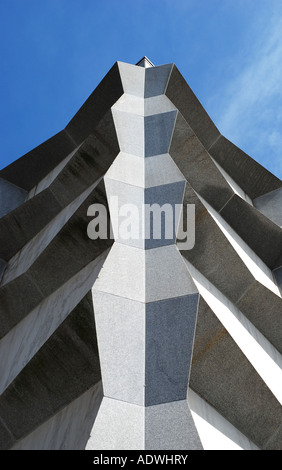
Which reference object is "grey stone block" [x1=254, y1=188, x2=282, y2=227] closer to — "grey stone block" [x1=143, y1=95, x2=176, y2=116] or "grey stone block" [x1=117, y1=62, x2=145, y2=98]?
"grey stone block" [x1=143, y1=95, x2=176, y2=116]

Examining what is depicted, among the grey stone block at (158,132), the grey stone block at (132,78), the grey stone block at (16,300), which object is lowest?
the grey stone block at (16,300)

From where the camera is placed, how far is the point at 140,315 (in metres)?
8.22

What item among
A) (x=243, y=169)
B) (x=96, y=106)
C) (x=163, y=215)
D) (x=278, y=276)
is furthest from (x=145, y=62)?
(x=163, y=215)

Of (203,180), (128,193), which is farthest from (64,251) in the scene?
(203,180)

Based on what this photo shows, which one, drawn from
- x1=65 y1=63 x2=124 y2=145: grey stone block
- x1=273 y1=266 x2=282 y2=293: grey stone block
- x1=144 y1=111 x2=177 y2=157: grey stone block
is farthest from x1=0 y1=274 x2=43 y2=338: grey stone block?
x1=65 y1=63 x2=124 y2=145: grey stone block

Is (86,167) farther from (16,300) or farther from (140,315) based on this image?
(140,315)

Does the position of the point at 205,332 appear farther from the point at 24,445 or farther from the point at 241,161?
the point at 241,161

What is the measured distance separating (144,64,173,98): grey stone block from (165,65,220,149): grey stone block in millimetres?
225

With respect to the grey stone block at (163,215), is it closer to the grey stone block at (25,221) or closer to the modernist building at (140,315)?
the modernist building at (140,315)

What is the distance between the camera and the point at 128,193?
1126 cm

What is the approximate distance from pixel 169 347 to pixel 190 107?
1294cm

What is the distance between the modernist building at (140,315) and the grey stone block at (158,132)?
48 mm

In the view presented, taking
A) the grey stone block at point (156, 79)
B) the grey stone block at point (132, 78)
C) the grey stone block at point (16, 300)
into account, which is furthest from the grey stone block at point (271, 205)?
the grey stone block at point (16, 300)

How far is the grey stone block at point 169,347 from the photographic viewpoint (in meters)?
7.08
